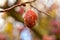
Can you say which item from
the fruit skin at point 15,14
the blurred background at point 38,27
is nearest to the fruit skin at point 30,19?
Answer: the fruit skin at point 15,14

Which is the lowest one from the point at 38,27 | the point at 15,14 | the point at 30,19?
the point at 38,27

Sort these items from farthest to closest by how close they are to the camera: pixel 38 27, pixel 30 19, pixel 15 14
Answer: pixel 38 27, pixel 15 14, pixel 30 19

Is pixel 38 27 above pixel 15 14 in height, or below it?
below

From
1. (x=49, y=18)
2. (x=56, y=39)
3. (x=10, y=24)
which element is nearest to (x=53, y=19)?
(x=49, y=18)

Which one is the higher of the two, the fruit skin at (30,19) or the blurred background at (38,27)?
the fruit skin at (30,19)

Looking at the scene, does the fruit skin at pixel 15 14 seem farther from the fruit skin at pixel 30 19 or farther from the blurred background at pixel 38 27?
the fruit skin at pixel 30 19

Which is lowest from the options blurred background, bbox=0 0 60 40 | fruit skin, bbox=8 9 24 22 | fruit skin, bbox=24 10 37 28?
blurred background, bbox=0 0 60 40

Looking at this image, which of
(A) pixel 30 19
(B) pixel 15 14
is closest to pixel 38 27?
(B) pixel 15 14

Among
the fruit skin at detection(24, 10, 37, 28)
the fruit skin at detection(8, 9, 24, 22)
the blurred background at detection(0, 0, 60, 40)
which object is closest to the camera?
the fruit skin at detection(24, 10, 37, 28)

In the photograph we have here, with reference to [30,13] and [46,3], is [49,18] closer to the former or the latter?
[46,3]

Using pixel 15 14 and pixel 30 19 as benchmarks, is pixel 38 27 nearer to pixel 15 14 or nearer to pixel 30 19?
pixel 15 14

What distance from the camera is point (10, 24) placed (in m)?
3.43

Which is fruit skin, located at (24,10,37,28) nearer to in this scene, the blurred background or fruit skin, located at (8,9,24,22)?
fruit skin, located at (8,9,24,22)

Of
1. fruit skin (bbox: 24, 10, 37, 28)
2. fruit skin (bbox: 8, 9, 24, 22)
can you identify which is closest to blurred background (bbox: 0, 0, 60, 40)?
fruit skin (bbox: 8, 9, 24, 22)
